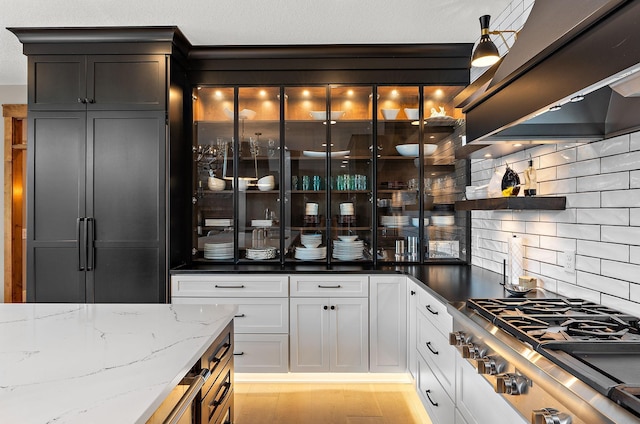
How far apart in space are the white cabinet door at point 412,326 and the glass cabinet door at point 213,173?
4.92ft

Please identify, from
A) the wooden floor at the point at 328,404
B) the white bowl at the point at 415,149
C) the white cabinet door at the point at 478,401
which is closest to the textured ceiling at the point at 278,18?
the white bowl at the point at 415,149

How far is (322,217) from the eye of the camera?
11.3 ft

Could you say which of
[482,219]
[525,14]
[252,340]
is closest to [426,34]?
[525,14]

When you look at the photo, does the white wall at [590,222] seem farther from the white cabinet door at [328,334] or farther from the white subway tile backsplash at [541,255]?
the white cabinet door at [328,334]

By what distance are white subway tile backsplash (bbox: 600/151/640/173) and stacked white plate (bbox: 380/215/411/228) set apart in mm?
1736

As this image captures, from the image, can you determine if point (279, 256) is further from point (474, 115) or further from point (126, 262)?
point (474, 115)

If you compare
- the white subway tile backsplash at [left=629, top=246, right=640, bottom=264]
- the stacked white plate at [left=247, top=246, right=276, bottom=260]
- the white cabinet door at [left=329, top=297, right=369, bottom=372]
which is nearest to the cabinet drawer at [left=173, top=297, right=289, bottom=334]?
the white cabinet door at [left=329, top=297, right=369, bottom=372]

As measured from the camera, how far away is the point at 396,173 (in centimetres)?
341

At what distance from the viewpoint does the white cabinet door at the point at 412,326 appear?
273cm

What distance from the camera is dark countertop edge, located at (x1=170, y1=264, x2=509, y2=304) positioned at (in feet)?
7.16

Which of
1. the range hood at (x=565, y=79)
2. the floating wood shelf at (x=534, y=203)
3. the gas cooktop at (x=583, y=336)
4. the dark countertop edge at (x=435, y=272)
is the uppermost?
the range hood at (x=565, y=79)

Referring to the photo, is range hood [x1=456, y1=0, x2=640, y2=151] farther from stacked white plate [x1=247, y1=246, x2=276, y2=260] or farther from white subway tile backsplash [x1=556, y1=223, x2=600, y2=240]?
stacked white plate [x1=247, y1=246, x2=276, y2=260]

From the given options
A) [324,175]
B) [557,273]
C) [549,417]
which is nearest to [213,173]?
[324,175]

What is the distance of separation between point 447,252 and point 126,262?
2.52 metres
